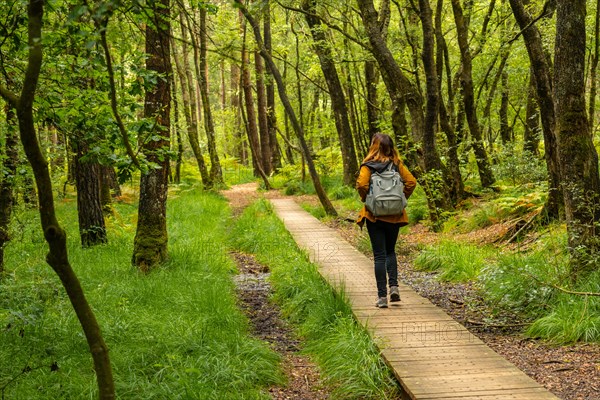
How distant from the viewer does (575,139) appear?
6617 mm

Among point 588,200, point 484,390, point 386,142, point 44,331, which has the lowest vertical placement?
point 484,390

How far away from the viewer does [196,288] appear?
802 cm

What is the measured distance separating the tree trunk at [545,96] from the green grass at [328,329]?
408cm

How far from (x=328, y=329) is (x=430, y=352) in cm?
153

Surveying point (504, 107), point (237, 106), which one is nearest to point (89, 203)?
point (504, 107)

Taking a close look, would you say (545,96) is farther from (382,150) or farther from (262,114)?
(262,114)

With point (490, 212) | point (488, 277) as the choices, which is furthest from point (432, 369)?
point (490, 212)

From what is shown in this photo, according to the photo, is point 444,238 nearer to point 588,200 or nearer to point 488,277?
point 488,277

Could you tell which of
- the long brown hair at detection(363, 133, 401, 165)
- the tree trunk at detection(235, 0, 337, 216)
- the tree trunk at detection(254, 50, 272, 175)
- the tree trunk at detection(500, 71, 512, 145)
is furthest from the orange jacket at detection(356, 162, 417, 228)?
the tree trunk at detection(254, 50, 272, 175)

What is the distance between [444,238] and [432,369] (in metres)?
6.37

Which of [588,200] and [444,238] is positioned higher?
[588,200]

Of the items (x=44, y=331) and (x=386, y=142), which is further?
(x=386, y=142)

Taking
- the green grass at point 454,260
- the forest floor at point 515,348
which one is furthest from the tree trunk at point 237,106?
the forest floor at point 515,348

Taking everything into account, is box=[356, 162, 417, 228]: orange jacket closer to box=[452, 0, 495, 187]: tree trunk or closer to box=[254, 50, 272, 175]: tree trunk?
box=[452, 0, 495, 187]: tree trunk
